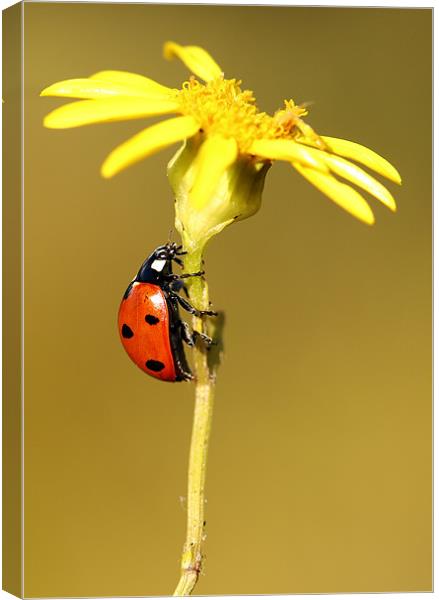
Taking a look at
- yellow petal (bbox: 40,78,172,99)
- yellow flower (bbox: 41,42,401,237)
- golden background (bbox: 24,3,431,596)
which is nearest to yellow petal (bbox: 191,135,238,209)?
yellow flower (bbox: 41,42,401,237)

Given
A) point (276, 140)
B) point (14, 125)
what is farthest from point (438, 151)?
point (14, 125)

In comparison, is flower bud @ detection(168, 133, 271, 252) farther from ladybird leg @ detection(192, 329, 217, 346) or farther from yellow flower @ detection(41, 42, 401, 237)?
ladybird leg @ detection(192, 329, 217, 346)

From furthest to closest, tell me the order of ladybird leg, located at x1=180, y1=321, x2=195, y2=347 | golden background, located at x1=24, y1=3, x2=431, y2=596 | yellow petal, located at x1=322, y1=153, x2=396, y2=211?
golden background, located at x1=24, y1=3, x2=431, y2=596, ladybird leg, located at x1=180, y1=321, x2=195, y2=347, yellow petal, located at x1=322, y1=153, x2=396, y2=211

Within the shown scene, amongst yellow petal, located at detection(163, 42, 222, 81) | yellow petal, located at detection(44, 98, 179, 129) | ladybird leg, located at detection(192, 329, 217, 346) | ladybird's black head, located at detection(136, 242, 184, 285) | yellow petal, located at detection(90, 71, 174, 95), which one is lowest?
ladybird leg, located at detection(192, 329, 217, 346)

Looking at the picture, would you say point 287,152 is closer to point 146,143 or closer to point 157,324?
point 146,143

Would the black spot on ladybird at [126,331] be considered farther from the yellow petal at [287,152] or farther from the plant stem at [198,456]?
the yellow petal at [287,152]

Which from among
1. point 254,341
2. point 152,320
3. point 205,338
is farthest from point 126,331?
point 254,341

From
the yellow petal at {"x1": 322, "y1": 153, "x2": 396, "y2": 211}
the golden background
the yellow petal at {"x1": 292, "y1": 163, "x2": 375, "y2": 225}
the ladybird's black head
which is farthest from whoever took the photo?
the golden background
